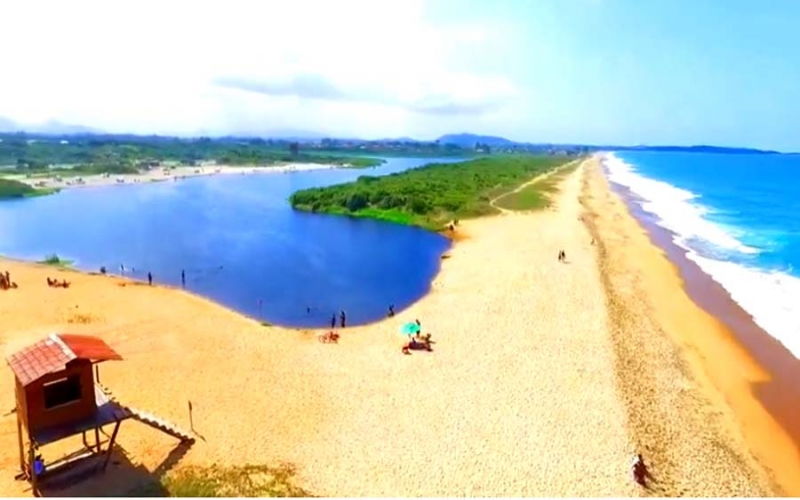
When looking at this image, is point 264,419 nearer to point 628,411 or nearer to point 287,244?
point 628,411

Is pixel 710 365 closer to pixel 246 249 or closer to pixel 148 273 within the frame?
pixel 148 273

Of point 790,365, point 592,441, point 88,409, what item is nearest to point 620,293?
point 790,365

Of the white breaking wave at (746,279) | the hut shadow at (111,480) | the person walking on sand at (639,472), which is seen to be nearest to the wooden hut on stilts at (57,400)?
the hut shadow at (111,480)

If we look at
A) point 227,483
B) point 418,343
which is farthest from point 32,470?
point 418,343

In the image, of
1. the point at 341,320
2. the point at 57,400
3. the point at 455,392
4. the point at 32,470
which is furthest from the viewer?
the point at 341,320

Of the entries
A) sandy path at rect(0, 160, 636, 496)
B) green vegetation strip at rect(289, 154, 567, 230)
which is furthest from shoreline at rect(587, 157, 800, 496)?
green vegetation strip at rect(289, 154, 567, 230)
